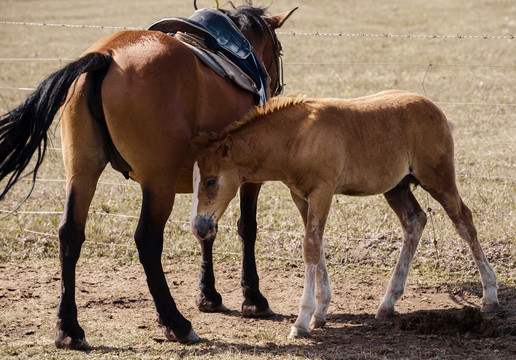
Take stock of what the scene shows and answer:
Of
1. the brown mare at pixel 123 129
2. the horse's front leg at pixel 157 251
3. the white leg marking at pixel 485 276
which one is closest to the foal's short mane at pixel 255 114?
the brown mare at pixel 123 129

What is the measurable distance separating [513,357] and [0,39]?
20.5 meters

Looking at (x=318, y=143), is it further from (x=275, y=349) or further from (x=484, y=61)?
(x=484, y=61)

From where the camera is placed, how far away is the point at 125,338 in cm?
485

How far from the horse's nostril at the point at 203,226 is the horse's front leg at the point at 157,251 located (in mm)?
222

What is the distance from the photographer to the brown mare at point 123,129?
4434mm

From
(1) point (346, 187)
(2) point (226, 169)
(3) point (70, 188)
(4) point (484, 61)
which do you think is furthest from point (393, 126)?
(4) point (484, 61)

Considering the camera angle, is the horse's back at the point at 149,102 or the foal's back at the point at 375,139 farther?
the foal's back at the point at 375,139

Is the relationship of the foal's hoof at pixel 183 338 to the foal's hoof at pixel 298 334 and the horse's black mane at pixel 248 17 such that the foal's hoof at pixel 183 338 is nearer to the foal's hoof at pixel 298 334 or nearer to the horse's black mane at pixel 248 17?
the foal's hoof at pixel 298 334

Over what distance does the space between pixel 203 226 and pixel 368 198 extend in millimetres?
4196

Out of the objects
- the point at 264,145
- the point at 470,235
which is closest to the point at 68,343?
the point at 264,145

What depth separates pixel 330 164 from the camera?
4730 millimetres

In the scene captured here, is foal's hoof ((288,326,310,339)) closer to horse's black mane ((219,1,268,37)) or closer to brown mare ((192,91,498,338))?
brown mare ((192,91,498,338))

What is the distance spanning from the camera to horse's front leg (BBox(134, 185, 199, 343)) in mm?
4547

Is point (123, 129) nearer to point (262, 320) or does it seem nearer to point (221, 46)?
point (221, 46)
